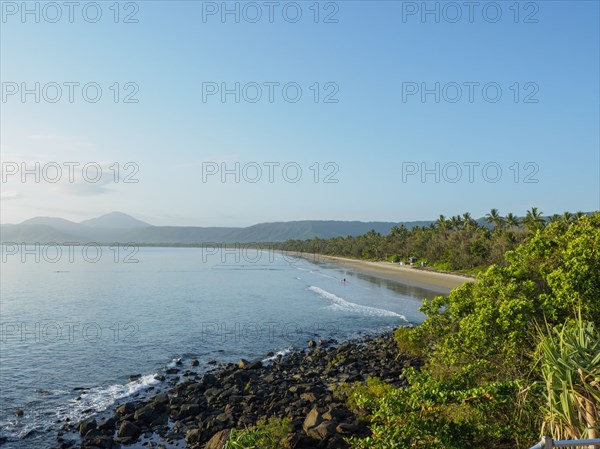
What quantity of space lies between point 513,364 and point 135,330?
3939cm

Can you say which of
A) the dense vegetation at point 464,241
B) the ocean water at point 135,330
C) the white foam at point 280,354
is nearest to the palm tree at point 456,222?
the dense vegetation at point 464,241

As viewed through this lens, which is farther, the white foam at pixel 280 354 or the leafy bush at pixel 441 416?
the white foam at pixel 280 354

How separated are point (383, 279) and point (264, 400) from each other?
6924cm

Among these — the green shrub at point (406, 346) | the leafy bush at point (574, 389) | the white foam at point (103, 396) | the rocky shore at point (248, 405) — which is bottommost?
the white foam at point (103, 396)

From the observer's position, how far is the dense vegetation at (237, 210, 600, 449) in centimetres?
885

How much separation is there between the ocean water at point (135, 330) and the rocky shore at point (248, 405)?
2225 mm

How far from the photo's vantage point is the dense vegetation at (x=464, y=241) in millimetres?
72938

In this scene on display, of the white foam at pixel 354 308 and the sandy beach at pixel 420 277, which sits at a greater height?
the sandy beach at pixel 420 277

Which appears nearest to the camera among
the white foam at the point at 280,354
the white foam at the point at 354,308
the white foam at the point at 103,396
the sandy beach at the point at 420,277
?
the white foam at the point at 103,396

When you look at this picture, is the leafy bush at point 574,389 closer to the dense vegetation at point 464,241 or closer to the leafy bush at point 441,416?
the leafy bush at point 441,416

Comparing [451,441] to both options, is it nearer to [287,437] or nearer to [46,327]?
[287,437]

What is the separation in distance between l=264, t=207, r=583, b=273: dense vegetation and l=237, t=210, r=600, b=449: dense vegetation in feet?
144

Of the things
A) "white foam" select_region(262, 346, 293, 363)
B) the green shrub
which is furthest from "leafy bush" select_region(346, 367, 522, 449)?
"white foam" select_region(262, 346, 293, 363)

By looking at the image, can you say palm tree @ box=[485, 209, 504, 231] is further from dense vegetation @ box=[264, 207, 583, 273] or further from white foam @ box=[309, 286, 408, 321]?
white foam @ box=[309, 286, 408, 321]
